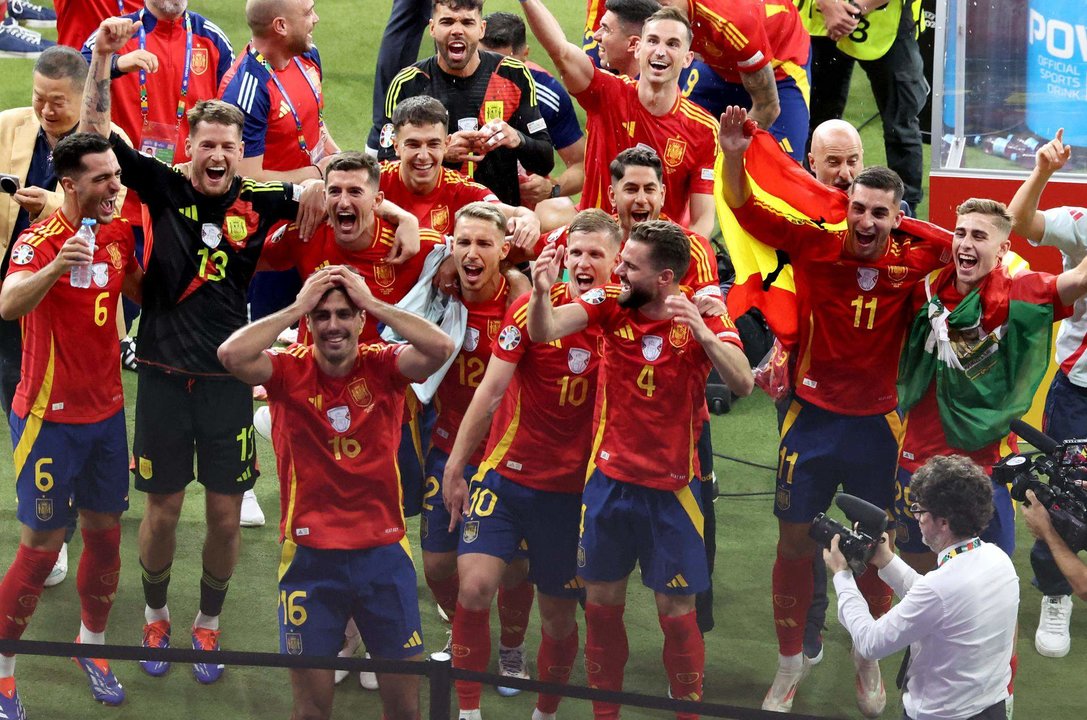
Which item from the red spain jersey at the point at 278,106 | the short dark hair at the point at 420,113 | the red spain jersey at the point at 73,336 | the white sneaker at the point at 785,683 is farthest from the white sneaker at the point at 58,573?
the white sneaker at the point at 785,683

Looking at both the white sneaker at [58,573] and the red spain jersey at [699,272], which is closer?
the red spain jersey at [699,272]

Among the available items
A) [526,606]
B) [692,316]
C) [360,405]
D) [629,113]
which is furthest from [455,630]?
[629,113]

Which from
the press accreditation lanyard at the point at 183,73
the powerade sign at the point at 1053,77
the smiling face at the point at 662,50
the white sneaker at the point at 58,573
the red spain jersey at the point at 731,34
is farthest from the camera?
the powerade sign at the point at 1053,77

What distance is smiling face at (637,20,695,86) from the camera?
6402 millimetres

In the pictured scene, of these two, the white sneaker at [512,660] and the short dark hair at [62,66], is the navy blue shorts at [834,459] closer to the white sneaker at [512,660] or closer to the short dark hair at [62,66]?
the white sneaker at [512,660]

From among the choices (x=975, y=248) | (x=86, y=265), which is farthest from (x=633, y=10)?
(x=86, y=265)

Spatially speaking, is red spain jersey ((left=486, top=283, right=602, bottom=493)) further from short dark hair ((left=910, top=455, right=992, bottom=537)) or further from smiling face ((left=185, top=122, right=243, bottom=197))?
short dark hair ((left=910, top=455, right=992, bottom=537))

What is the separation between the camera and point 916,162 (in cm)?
982

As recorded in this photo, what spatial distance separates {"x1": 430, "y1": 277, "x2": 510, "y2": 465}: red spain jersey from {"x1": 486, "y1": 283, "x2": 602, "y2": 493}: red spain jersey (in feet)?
0.95

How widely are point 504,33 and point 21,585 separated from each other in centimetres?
397

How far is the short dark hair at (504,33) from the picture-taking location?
8.13 m

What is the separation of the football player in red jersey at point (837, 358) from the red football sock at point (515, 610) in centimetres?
104

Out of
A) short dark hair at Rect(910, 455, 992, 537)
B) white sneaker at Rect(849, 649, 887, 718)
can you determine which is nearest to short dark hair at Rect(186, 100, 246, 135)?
short dark hair at Rect(910, 455, 992, 537)

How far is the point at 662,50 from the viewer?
643 cm
